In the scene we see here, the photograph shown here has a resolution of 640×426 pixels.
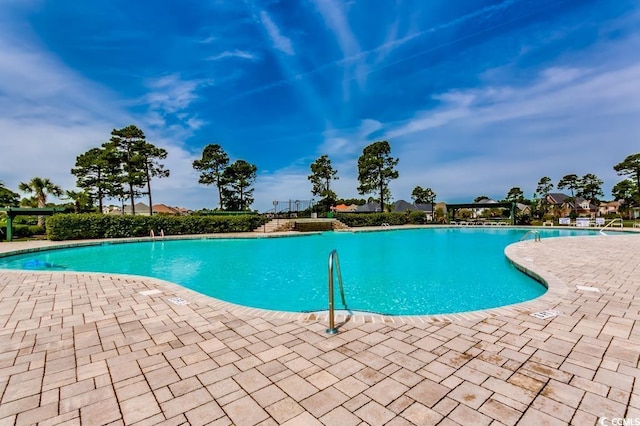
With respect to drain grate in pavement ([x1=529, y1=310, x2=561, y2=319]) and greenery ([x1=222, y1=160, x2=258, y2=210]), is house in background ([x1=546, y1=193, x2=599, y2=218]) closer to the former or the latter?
greenery ([x1=222, y1=160, x2=258, y2=210])

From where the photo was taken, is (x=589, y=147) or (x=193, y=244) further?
(x=589, y=147)

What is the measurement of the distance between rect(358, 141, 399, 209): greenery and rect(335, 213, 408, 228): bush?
2.52 metres

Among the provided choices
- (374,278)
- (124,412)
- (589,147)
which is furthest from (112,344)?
(589,147)

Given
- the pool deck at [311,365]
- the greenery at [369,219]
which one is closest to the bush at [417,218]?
the greenery at [369,219]

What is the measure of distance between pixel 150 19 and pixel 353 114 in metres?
12.7

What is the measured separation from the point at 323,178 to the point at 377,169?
6.33m

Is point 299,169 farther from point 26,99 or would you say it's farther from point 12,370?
point 12,370

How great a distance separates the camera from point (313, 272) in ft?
27.0

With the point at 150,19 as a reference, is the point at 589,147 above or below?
below

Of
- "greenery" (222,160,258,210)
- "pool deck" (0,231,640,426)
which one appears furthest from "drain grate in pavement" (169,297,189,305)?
"greenery" (222,160,258,210)

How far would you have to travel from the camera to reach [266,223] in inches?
841

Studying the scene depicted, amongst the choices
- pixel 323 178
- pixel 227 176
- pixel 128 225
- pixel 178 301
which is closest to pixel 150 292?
pixel 178 301

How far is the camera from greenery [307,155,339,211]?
3052cm

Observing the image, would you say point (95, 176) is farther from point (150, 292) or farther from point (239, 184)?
point (150, 292)
